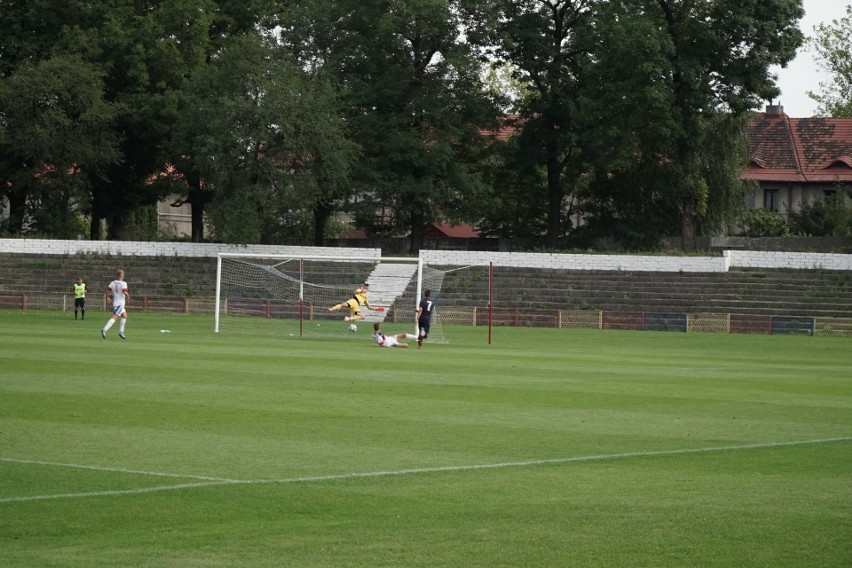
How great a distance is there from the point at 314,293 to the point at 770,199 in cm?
4702

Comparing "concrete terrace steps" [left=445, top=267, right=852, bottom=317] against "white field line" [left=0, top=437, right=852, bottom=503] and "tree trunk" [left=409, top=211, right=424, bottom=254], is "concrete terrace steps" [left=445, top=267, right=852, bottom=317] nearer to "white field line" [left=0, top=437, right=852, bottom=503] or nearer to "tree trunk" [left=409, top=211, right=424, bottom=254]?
"tree trunk" [left=409, top=211, right=424, bottom=254]

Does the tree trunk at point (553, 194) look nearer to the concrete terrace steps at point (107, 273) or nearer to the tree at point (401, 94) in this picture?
the tree at point (401, 94)

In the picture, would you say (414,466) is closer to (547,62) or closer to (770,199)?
(547,62)

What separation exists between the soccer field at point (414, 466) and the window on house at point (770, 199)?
63.1 meters

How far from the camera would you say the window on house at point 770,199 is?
84625mm

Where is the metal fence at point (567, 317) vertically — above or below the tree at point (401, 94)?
below

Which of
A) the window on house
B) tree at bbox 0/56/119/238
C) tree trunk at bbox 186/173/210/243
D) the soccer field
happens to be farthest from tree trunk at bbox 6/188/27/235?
the window on house

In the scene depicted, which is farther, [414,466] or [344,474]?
[414,466]

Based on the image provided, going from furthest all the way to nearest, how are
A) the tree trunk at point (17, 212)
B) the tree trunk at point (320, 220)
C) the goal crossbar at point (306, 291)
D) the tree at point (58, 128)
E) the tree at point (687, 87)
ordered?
the tree trunk at point (17, 212) → the tree trunk at point (320, 220) → the tree at point (687, 87) → the tree at point (58, 128) → the goal crossbar at point (306, 291)

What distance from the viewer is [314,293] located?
158 ft

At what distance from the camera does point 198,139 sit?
57938 mm

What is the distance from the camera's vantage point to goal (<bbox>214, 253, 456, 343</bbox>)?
145 feet

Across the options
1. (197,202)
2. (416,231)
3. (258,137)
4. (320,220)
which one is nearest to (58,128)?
(197,202)

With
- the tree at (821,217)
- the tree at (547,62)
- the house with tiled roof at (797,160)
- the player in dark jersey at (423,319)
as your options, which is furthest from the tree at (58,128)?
the house with tiled roof at (797,160)
